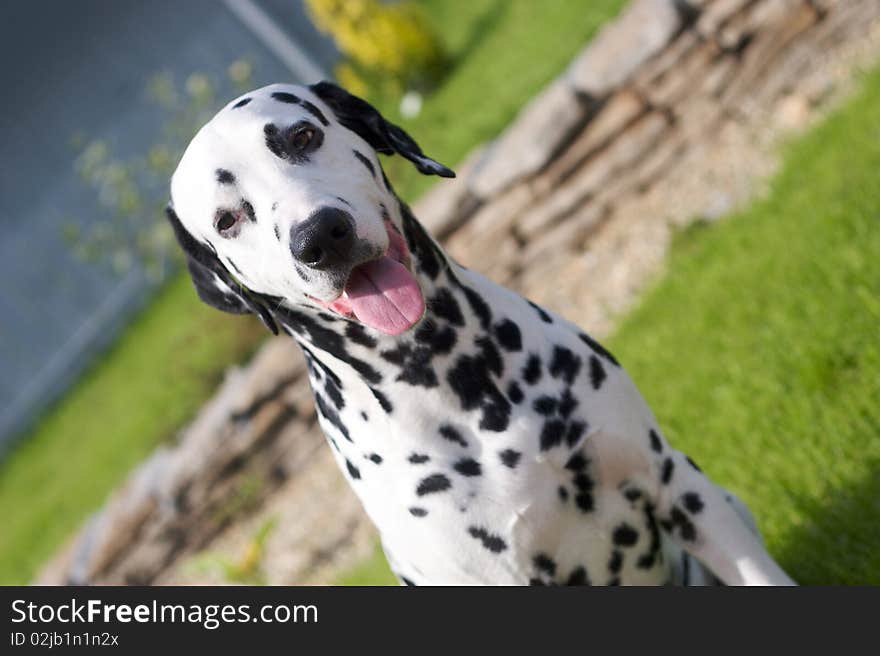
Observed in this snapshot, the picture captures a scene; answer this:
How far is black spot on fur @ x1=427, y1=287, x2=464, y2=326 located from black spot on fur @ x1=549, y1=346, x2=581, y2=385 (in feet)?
0.93

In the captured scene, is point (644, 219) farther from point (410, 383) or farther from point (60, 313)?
point (60, 313)

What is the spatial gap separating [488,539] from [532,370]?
18.5 inches

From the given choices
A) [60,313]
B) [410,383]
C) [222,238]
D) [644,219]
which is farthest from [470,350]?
[60,313]

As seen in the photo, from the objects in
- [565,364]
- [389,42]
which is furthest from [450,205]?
[389,42]

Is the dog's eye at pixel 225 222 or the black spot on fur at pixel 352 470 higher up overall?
the dog's eye at pixel 225 222

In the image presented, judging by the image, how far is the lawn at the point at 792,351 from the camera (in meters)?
3.81

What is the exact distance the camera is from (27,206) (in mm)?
15008

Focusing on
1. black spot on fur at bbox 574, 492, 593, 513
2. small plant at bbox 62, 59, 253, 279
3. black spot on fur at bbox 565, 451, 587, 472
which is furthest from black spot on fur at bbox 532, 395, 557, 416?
small plant at bbox 62, 59, 253, 279

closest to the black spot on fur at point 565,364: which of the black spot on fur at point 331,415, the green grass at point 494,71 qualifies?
the black spot on fur at point 331,415

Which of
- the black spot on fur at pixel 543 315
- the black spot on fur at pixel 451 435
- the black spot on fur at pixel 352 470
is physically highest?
the black spot on fur at pixel 543 315

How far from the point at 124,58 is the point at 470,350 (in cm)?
1334

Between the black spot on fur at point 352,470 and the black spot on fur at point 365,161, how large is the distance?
2.67 feet

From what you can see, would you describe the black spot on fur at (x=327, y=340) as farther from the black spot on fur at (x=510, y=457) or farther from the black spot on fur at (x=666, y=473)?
the black spot on fur at (x=666, y=473)

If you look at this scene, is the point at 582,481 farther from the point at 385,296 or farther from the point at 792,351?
the point at 792,351
